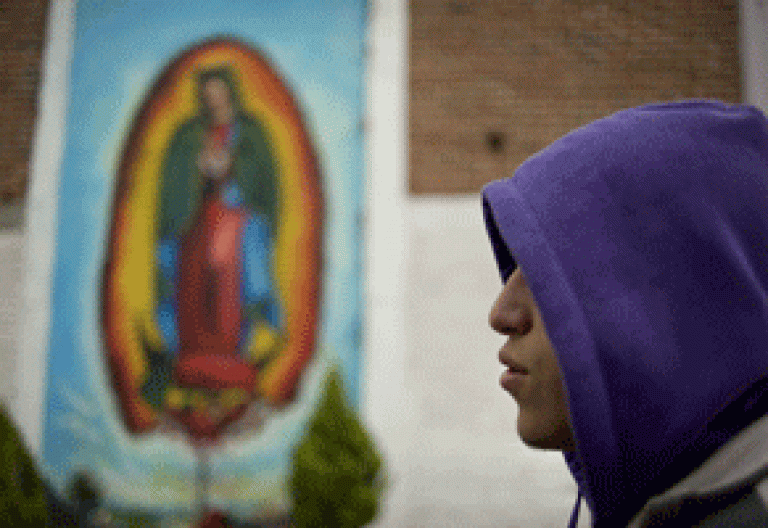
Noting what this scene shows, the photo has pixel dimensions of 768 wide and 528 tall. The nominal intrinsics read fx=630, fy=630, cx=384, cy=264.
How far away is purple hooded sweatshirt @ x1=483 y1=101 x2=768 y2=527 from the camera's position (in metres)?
0.85

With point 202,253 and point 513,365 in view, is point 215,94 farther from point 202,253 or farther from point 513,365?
point 513,365

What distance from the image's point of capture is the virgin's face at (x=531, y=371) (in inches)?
37.5

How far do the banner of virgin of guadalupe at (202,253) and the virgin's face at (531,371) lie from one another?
11.5 ft

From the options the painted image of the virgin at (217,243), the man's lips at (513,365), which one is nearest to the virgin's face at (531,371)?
the man's lips at (513,365)

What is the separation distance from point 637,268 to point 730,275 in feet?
0.40

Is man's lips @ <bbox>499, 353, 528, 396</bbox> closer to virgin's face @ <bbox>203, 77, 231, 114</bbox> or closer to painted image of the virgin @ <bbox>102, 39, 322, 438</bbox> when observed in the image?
painted image of the virgin @ <bbox>102, 39, 322, 438</bbox>

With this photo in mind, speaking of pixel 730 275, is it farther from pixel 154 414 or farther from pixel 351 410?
pixel 154 414

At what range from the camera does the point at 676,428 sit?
0.83 meters

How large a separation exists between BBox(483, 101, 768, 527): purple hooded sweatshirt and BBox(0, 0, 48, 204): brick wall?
5058 mm

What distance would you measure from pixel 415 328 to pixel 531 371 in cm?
347

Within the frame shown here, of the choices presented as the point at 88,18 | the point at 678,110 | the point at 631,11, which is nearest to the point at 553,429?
the point at 678,110

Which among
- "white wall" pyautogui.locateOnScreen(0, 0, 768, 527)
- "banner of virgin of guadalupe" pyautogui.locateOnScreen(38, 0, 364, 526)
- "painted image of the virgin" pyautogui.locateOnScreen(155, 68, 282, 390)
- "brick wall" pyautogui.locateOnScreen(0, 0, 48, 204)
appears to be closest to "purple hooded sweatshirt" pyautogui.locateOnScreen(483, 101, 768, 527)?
"white wall" pyautogui.locateOnScreen(0, 0, 768, 527)

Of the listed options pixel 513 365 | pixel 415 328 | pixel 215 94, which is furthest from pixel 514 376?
pixel 215 94

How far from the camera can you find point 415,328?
443 centimetres
